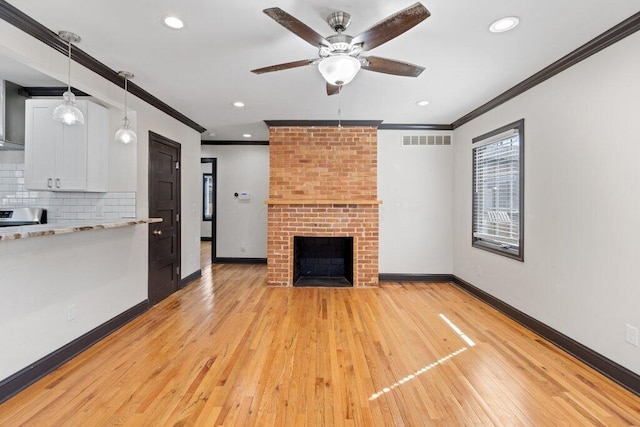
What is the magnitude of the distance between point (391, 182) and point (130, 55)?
3.56 meters

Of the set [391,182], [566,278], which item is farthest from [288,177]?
[566,278]

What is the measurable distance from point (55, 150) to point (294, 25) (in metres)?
2.61

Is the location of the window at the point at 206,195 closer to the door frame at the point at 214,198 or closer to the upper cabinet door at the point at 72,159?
the door frame at the point at 214,198

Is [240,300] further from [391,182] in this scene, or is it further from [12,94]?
[12,94]

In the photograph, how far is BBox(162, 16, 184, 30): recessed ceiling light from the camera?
2.00m

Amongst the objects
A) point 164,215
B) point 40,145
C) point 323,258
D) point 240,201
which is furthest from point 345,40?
point 240,201

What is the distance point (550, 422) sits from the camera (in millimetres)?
1702

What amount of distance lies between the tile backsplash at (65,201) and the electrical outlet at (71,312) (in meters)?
1.01

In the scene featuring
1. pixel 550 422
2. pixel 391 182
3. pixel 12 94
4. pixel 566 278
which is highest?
pixel 12 94

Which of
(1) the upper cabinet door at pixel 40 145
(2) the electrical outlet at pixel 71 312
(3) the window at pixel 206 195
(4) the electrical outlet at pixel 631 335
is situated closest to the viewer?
(4) the electrical outlet at pixel 631 335

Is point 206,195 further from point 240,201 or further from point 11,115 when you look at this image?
point 11,115

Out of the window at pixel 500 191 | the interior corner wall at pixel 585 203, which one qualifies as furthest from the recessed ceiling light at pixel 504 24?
the window at pixel 500 191

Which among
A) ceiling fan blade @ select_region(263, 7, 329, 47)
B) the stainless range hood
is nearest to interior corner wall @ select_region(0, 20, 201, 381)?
the stainless range hood

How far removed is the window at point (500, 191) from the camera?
3207 millimetres
